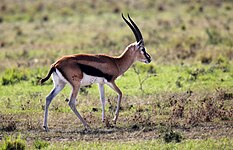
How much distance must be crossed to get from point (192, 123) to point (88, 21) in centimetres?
2161

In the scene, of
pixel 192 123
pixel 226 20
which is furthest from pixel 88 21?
pixel 192 123

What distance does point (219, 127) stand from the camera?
441 inches

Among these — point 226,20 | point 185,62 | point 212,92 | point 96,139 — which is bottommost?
point 96,139

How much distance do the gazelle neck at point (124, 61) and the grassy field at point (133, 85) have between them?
786 millimetres

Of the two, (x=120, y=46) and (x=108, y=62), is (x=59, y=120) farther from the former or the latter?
(x=120, y=46)

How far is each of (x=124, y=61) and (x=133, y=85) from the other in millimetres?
3266

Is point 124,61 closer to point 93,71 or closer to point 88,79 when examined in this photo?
point 93,71

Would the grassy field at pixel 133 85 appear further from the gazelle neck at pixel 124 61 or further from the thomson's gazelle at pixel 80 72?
the gazelle neck at pixel 124 61

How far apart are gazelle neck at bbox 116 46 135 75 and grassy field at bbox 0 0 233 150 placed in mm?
786

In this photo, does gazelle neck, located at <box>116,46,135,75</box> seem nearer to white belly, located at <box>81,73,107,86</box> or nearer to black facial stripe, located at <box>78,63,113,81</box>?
black facial stripe, located at <box>78,63,113,81</box>

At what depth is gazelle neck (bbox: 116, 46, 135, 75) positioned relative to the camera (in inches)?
502

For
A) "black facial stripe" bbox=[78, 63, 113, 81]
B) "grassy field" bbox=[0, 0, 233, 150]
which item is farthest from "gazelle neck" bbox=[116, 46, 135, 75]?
"grassy field" bbox=[0, 0, 233, 150]

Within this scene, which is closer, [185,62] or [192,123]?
[192,123]

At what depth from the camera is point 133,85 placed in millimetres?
16094
